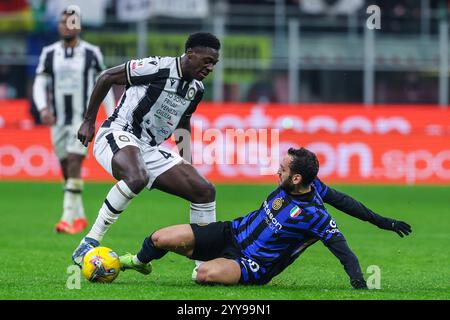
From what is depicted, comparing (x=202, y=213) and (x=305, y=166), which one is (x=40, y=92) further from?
(x=305, y=166)

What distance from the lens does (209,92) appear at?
82.7ft

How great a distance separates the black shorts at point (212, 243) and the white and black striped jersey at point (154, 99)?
1.26m

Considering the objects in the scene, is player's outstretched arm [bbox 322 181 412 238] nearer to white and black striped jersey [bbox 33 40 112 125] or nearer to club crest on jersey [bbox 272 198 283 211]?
club crest on jersey [bbox 272 198 283 211]

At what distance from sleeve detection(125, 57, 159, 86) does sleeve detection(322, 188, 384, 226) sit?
1915mm

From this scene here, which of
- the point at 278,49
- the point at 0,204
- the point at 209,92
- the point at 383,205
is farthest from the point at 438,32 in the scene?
the point at 0,204

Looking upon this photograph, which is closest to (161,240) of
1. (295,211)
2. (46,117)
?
(295,211)

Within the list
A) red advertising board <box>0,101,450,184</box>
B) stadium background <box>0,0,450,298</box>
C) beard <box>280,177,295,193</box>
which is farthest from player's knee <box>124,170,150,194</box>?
red advertising board <box>0,101,450,184</box>

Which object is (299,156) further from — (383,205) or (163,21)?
(163,21)

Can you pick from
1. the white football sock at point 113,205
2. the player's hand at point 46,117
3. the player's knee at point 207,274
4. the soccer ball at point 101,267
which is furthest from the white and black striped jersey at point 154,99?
the player's hand at point 46,117

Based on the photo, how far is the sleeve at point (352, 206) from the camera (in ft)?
26.4

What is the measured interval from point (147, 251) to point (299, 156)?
1.45 metres

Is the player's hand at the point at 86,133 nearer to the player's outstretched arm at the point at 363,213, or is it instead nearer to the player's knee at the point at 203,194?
the player's knee at the point at 203,194

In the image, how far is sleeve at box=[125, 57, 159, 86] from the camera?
8938 millimetres

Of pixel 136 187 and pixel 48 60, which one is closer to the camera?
pixel 136 187
